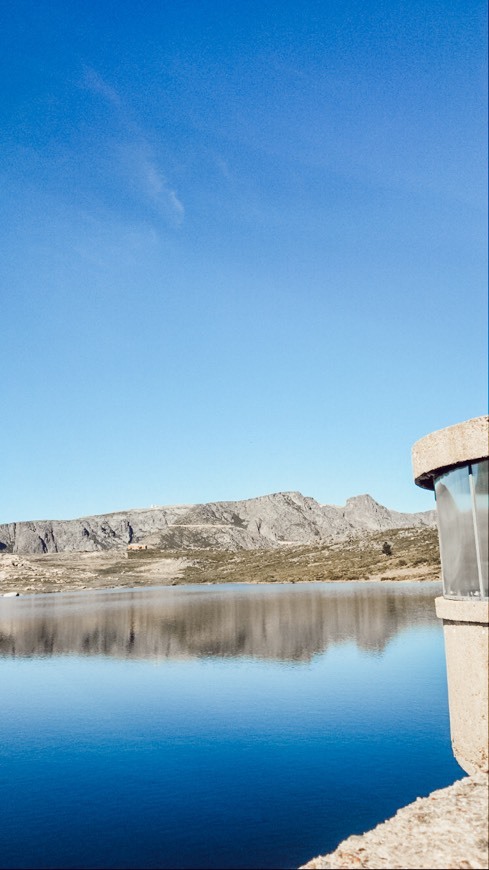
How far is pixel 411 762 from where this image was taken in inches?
723

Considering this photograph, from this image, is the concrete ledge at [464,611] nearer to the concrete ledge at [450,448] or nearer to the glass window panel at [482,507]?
the glass window panel at [482,507]

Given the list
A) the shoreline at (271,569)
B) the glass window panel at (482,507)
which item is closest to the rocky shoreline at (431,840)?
the glass window panel at (482,507)

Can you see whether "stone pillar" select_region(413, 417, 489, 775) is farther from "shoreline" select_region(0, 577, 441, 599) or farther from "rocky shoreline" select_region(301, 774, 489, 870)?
"shoreline" select_region(0, 577, 441, 599)

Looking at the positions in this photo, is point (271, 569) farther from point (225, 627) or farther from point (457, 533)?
point (457, 533)

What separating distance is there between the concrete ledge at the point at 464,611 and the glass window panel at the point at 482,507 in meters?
0.48

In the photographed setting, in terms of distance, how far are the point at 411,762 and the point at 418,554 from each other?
11585 centimetres

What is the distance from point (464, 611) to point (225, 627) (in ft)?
154

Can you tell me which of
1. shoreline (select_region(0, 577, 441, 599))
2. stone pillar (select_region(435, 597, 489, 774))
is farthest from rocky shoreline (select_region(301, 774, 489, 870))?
shoreline (select_region(0, 577, 441, 599))

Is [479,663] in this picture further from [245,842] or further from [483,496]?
[245,842]

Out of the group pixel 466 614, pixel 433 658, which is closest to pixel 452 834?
pixel 466 614

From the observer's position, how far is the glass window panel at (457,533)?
1360cm

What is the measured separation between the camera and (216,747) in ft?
69.9

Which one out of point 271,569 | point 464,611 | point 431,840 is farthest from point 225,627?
point 271,569

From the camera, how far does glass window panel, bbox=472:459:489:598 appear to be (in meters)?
13.0
